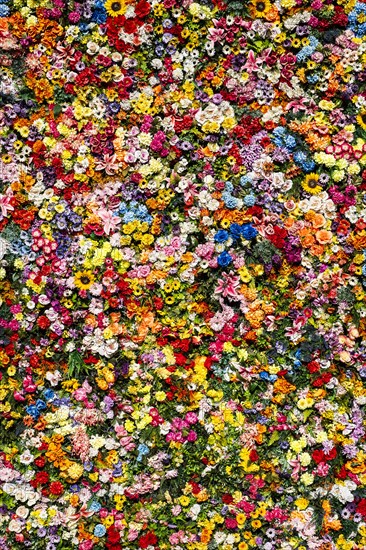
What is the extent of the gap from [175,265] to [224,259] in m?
0.23

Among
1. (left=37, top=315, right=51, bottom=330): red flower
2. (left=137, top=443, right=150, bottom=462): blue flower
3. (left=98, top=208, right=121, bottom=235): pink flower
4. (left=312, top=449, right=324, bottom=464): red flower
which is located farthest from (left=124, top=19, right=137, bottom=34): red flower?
(left=312, top=449, right=324, bottom=464): red flower

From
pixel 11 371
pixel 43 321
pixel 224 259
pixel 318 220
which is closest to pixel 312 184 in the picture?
pixel 318 220

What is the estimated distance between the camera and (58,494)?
2.81 m

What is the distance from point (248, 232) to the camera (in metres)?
2.83

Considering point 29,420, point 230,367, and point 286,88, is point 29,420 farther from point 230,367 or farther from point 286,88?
point 286,88

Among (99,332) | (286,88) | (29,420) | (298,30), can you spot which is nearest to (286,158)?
(286,88)

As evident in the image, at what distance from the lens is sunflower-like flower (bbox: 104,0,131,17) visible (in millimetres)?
2791

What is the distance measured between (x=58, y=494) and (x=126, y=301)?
94cm

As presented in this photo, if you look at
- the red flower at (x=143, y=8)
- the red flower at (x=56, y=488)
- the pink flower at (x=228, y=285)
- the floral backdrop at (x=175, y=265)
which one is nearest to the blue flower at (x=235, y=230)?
the floral backdrop at (x=175, y=265)

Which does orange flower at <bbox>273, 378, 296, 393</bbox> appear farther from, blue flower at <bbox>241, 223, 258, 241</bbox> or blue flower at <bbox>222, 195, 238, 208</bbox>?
blue flower at <bbox>222, 195, 238, 208</bbox>

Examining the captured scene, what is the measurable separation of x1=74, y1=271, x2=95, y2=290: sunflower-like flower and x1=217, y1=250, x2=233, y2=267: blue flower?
0.59 metres

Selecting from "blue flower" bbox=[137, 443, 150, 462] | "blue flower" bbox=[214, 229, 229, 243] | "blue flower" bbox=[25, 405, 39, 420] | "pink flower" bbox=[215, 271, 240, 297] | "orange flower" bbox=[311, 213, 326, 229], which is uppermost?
"orange flower" bbox=[311, 213, 326, 229]

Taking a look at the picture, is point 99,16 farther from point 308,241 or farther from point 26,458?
point 26,458

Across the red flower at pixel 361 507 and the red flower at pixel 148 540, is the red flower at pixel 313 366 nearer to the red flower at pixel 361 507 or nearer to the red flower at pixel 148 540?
the red flower at pixel 361 507
